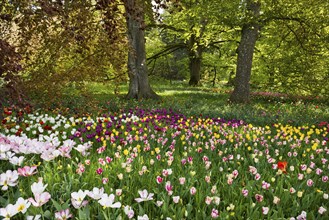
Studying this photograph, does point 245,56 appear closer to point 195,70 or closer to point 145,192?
point 145,192

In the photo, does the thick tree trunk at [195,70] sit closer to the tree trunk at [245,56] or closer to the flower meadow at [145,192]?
the tree trunk at [245,56]

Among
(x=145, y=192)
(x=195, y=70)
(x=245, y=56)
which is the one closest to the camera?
(x=145, y=192)

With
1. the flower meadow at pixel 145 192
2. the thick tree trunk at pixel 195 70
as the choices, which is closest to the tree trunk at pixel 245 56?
the flower meadow at pixel 145 192

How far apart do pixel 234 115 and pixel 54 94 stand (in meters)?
4.68

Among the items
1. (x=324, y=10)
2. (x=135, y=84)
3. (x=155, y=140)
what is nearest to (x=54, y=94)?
(x=155, y=140)

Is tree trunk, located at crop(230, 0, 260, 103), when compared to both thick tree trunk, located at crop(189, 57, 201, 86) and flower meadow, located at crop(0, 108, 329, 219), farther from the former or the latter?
thick tree trunk, located at crop(189, 57, 201, 86)

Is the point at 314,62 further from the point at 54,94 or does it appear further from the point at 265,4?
the point at 54,94

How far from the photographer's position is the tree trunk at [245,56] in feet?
43.1

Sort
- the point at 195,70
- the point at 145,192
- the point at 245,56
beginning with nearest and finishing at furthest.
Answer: the point at 145,192
the point at 245,56
the point at 195,70

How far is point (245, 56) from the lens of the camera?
13.3 meters

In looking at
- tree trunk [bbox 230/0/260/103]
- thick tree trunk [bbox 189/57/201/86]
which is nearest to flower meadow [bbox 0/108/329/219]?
tree trunk [bbox 230/0/260/103]

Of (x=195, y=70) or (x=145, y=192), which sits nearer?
(x=145, y=192)

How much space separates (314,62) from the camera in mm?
14539

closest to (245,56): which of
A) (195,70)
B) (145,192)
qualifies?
(145,192)
